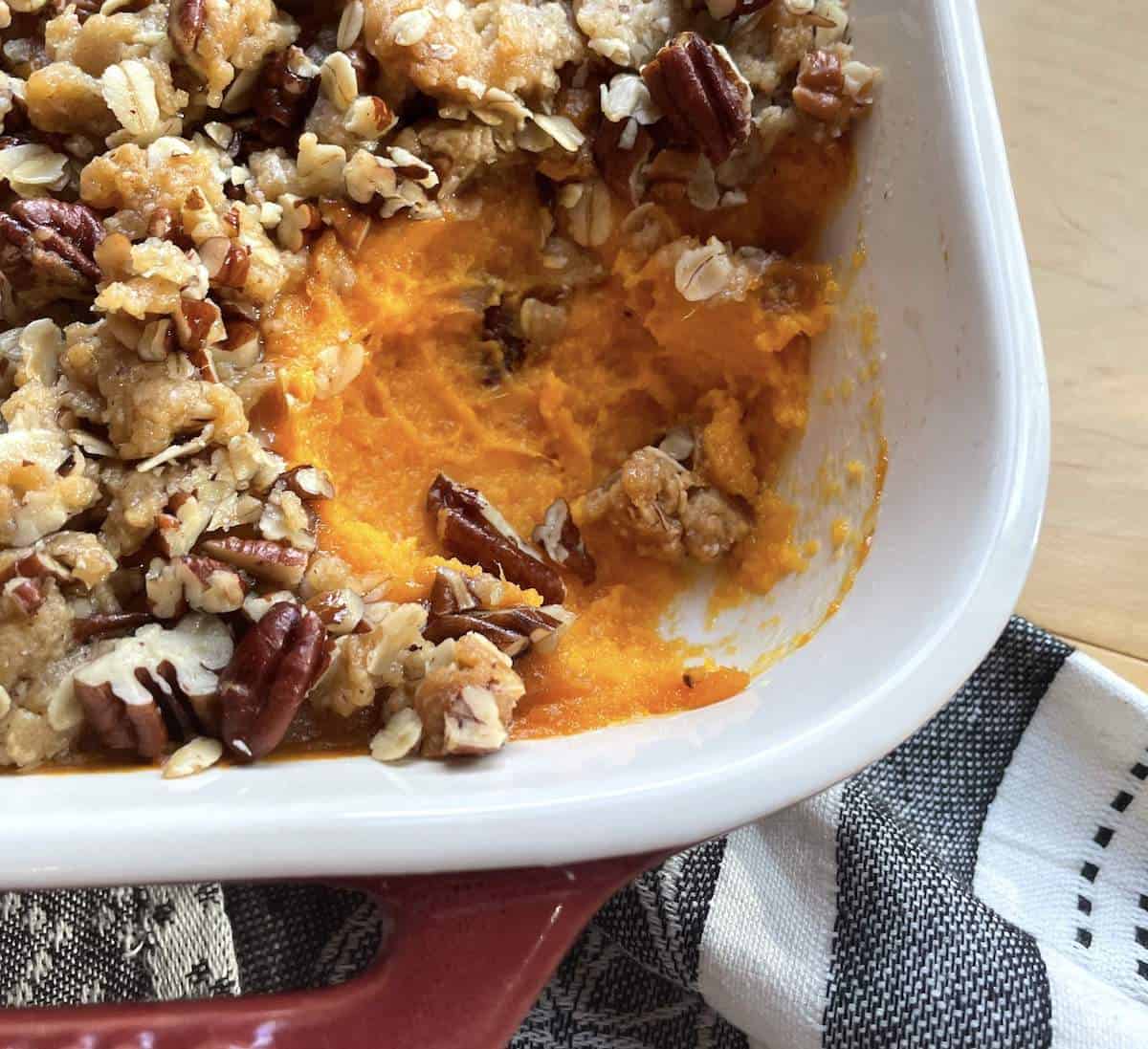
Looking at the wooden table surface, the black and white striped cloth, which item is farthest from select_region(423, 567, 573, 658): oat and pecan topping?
the wooden table surface

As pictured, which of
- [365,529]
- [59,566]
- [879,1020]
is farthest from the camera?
[879,1020]

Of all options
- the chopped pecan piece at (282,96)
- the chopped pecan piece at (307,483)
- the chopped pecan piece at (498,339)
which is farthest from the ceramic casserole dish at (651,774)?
the chopped pecan piece at (282,96)

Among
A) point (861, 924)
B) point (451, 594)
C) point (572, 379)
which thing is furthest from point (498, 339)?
point (861, 924)

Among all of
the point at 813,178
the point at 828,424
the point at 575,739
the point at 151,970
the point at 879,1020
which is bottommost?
the point at 151,970

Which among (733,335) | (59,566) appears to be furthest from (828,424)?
(59,566)

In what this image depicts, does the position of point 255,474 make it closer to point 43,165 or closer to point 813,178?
point 43,165

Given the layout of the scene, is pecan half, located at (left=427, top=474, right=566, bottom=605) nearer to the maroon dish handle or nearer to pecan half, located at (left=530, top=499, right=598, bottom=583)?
pecan half, located at (left=530, top=499, right=598, bottom=583)
